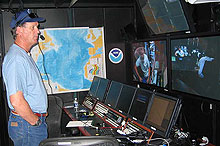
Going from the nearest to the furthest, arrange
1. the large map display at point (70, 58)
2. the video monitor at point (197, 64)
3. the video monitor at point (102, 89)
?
the video monitor at point (197, 64) → the video monitor at point (102, 89) → the large map display at point (70, 58)

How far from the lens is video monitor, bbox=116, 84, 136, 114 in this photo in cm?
275

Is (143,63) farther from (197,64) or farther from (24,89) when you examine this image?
(24,89)

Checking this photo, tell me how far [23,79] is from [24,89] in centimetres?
10

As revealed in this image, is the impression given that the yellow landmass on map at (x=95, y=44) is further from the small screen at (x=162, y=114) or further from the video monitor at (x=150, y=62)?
the small screen at (x=162, y=114)

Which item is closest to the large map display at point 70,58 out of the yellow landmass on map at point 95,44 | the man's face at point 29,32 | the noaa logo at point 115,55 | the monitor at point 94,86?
the yellow landmass on map at point 95,44

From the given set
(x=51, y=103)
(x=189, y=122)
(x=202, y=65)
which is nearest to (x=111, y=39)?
(x=51, y=103)

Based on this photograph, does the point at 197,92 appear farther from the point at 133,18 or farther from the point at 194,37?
the point at 133,18

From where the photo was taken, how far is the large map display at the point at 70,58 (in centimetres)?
404

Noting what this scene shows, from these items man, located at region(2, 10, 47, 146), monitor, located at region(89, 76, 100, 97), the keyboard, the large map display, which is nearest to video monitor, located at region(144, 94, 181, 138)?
the keyboard

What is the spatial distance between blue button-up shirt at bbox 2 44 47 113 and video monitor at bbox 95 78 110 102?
3.83 feet

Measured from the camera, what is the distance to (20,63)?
7.28 feet

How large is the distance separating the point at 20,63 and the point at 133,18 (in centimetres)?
267

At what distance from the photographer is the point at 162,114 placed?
2.21 metres

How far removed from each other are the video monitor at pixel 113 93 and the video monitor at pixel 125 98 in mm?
93
